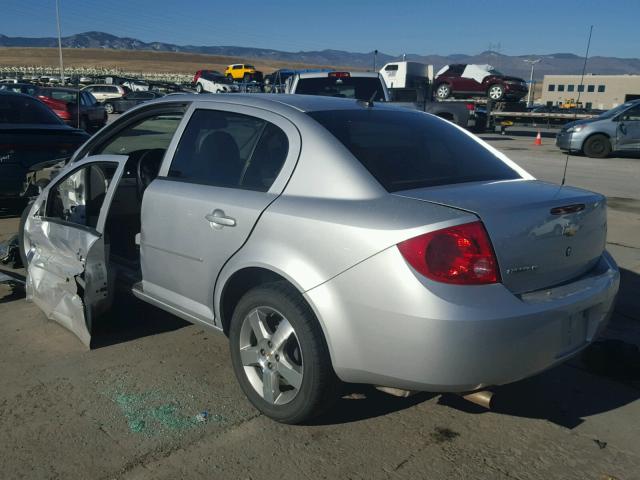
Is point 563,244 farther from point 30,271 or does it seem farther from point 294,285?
point 30,271

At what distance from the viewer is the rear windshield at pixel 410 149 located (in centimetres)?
307

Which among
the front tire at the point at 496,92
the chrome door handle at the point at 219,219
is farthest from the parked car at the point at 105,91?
the chrome door handle at the point at 219,219

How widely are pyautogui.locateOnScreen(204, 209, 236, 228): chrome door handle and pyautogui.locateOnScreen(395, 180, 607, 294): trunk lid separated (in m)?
0.90

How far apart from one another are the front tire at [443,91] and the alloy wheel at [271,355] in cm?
2544

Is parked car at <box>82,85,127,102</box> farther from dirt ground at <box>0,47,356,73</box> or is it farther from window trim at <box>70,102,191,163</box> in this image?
dirt ground at <box>0,47,356,73</box>

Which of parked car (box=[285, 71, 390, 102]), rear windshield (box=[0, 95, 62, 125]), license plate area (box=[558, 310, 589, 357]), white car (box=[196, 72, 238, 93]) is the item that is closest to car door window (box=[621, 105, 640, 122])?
parked car (box=[285, 71, 390, 102])

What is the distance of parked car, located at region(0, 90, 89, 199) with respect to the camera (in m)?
7.16

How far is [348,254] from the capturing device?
8.67ft

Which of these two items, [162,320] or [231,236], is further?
[162,320]

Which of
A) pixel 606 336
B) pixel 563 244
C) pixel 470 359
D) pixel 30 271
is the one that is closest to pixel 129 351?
pixel 30 271

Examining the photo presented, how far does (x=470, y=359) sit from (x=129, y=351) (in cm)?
235

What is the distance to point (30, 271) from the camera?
173 inches

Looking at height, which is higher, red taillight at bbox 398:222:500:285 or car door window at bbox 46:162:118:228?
red taillight at bbox 398:222:500:285

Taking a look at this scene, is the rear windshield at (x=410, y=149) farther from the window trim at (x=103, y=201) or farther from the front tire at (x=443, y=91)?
the front tire at (x=443, y=91)
